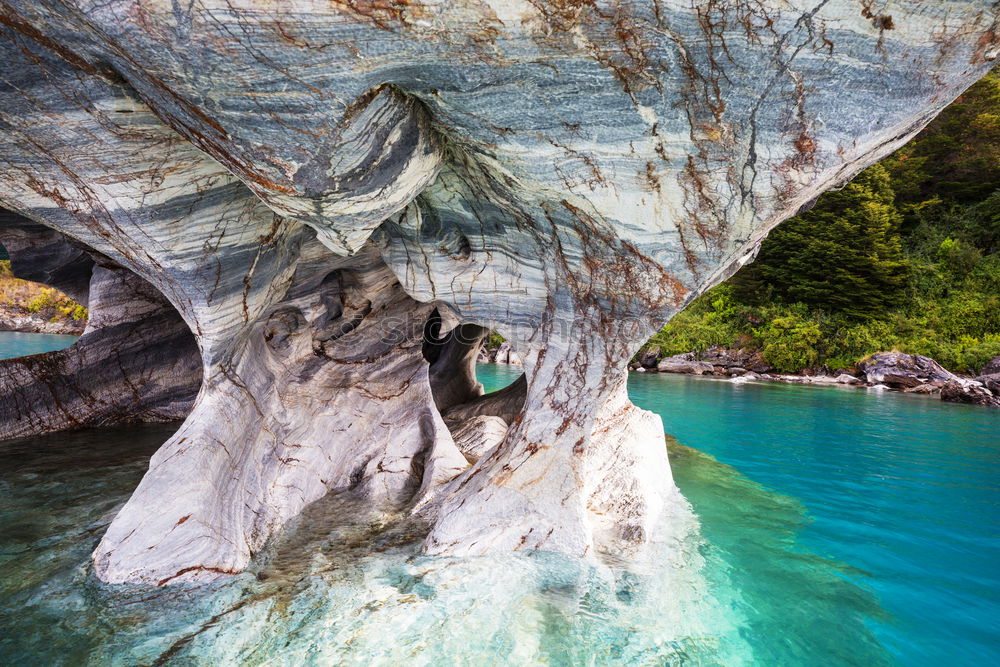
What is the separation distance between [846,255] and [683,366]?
28.1ft

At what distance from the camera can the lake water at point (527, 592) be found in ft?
9.14

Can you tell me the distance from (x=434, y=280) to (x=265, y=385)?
1942 millimetres

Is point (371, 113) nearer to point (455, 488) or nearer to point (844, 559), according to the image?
point (455, 488)

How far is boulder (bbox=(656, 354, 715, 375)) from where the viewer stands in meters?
22.2

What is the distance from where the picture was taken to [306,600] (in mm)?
3121

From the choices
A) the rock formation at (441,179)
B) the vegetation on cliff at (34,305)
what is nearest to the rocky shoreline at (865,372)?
the rock formation at (441,179)

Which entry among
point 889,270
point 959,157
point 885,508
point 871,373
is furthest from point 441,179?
point 959,157

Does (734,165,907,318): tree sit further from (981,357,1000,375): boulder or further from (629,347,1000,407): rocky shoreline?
(981,357,1000,375): boulder

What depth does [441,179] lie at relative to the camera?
4.16 metres

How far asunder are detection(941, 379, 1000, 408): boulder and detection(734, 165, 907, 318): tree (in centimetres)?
728

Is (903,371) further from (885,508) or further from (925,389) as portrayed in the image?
(885,508)

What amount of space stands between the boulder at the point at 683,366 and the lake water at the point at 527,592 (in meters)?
16.2

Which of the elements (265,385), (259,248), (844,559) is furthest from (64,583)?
(844,559)

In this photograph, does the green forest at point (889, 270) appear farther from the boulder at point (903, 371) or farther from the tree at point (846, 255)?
the boulder at point (903, 371)
